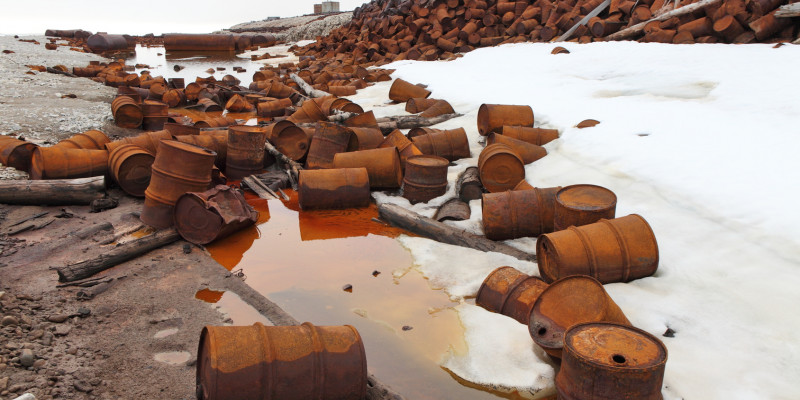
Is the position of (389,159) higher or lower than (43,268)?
higher

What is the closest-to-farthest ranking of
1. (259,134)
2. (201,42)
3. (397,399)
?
(397,399) → (259,134) → (201,42)

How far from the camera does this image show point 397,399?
121 inches

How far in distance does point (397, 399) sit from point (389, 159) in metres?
3.90

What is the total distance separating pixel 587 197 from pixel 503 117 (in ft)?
10.2

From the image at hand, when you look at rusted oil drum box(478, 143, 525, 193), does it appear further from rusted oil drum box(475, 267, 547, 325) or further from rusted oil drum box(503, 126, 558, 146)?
rusted oil drum box(475, 267, 547, 325)

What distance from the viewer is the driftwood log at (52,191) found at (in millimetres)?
5750

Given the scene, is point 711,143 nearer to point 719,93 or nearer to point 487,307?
point 719,93

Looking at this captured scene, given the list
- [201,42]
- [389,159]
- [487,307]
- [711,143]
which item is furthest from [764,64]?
[201,42]

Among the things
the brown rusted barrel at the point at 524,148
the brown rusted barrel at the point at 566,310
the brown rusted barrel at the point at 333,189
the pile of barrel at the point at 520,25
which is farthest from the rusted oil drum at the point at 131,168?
the pile of barrel at the point at 520,25

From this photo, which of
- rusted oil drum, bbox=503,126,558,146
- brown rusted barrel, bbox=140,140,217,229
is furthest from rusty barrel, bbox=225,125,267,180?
rusted oil drum, bbox=503,126,558,146

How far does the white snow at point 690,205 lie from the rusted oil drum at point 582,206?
1.57ft

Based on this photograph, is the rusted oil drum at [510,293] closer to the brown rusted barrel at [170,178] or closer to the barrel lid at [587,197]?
the barrel lid at [587,197]

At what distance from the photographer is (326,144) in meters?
7.23

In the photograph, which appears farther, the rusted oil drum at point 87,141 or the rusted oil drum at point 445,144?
the rusted oil drum at point 445,144
